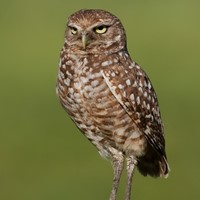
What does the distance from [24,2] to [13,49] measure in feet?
12.7

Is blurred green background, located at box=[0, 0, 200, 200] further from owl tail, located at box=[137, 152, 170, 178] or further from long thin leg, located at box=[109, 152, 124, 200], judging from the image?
long thin leg, located at box=[109, 152, 124, 200]

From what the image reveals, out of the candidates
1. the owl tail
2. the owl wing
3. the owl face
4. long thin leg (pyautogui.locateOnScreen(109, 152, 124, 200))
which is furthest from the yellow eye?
the owl tail

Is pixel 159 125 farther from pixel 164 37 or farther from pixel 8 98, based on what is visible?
pixel 164 37

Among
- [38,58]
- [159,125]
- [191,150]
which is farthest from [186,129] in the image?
[159,125]

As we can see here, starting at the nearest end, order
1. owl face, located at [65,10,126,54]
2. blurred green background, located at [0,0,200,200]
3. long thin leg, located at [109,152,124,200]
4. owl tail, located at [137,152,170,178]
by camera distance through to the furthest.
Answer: owl face, located at [65,10,126,54] < long thin leg, located at [109,152,124,200] < owl tail, located at [137,152,170,178] < blurred green background, located at [0,0,200,200]

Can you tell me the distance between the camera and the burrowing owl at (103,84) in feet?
34.7

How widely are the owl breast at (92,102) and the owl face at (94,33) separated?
4.2 inches

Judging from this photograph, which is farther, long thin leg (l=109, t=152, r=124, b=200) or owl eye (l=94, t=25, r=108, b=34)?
long thin leg (l=109, t=152, r=124, b=200)

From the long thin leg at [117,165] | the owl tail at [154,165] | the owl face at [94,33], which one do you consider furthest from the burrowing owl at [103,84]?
the owl tail at [154,165]

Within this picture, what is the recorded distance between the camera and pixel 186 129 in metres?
18.8

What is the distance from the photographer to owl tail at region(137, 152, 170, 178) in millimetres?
11367

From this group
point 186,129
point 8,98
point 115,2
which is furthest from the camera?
point 115,2

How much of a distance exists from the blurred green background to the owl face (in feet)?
14.3

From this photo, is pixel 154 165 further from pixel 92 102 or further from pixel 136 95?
pixel 92 102
